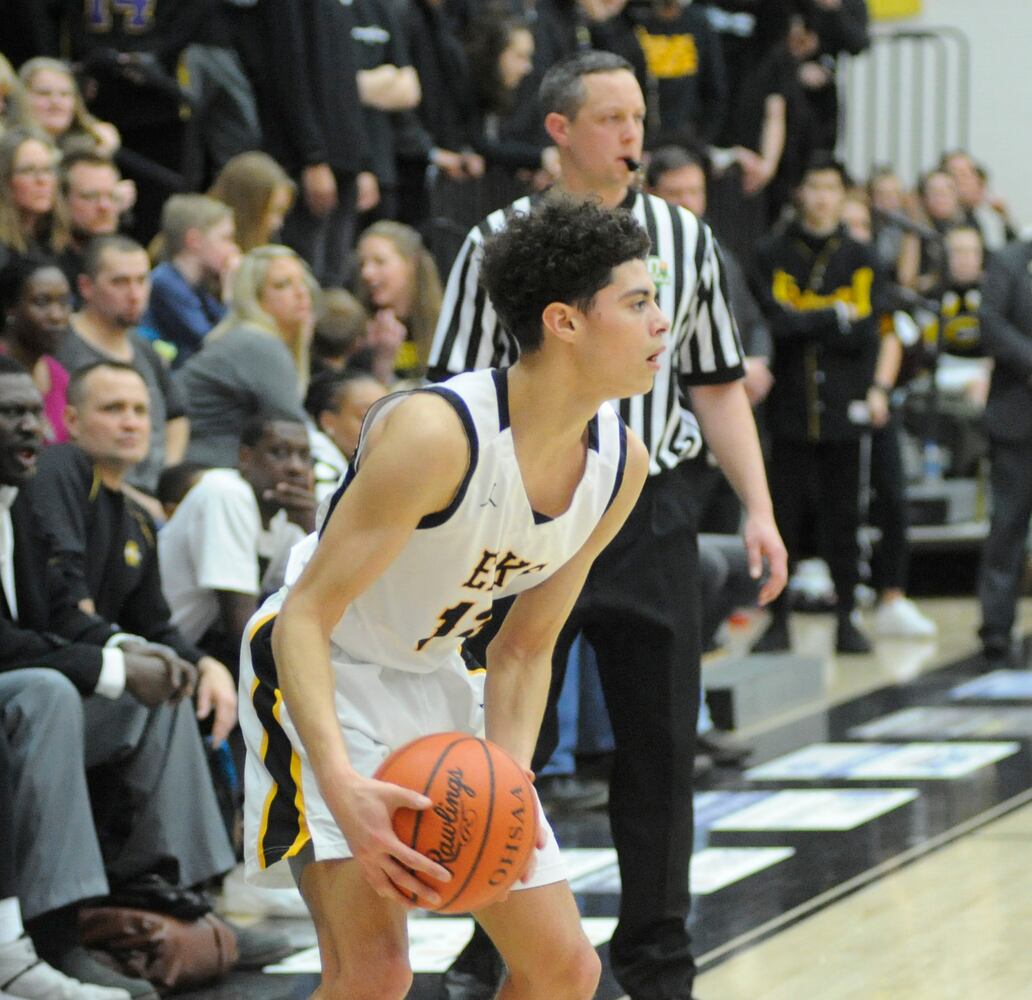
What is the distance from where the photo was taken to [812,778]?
6.29m

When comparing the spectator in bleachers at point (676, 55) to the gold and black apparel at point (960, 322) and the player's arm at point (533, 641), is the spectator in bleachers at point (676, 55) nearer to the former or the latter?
the gold and black apparel at point (960, 322)

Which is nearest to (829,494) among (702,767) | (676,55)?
(702,767)

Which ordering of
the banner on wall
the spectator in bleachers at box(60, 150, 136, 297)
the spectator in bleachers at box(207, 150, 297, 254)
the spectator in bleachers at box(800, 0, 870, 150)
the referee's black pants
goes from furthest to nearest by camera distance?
the banner on wall
the spectator in bleachers at box(800, 0, 870, 150)
the spectator in bleachers at box(207, 150, 297, 254)
the spectator in bleachers at box(60, 150, 136, 297)
the referee's black pants

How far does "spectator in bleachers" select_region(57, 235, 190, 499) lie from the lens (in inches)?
241

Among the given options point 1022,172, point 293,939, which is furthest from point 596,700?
point 1022,172

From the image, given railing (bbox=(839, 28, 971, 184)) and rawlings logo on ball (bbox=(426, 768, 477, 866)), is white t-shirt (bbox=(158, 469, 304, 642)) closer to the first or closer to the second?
rawlings logo on ball (bbox=(426, 768, 477, 866))

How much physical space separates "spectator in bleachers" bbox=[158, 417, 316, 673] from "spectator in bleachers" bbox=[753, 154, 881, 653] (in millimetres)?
3784

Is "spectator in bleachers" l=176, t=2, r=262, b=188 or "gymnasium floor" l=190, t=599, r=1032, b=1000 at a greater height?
"spectator in bleachers" l=176, t=2, r=262, b=188

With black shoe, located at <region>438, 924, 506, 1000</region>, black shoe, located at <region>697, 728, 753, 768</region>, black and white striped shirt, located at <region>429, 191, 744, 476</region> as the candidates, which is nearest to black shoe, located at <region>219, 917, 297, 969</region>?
black shoe, located at <region>438, 924, 506, 1000</region>

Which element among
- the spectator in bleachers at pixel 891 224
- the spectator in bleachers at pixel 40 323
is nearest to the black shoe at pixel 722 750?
the spectator in bleachers at pixel 40 323

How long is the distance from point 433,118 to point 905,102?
6.56m

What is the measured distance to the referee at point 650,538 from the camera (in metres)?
3.81

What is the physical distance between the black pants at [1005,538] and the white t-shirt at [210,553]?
4258mm

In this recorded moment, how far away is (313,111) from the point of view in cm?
846
